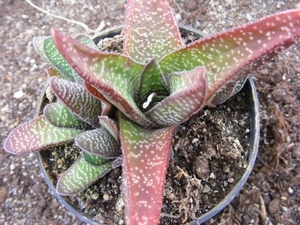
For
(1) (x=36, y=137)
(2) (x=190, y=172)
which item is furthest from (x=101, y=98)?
(2) (x=190, y=172)

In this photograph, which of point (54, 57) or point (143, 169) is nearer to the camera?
point (143, 169)

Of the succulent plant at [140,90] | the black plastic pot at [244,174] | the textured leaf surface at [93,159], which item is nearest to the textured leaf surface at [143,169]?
the succulent plant at [140,90]

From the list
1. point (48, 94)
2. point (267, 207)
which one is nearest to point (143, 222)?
point (48, 94)

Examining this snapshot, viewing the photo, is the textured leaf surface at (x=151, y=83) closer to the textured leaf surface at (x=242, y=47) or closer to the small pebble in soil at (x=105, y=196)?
the textured leaf surface at (x=242, y=47)

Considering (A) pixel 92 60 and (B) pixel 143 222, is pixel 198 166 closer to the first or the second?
(B) pixel 143 222

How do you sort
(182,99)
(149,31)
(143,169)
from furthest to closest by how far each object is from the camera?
(149,31)
(143,169)
(182,99)

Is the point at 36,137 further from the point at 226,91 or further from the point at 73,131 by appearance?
the point at 226,91
